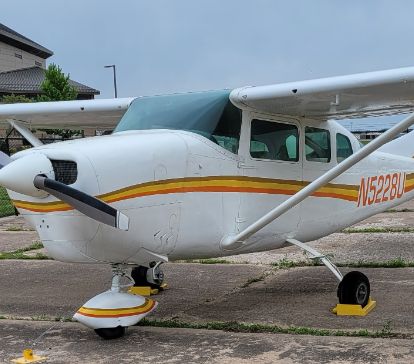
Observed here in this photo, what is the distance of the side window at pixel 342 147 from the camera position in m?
6.93

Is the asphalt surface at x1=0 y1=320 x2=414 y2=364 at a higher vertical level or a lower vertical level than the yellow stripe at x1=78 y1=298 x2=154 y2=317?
lower

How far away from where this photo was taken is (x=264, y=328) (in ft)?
17.5

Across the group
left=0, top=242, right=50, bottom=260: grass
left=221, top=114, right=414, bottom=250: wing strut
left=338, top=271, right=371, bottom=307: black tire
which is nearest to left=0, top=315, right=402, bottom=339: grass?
left=338, top=271, right=371, bottom=307: black tire

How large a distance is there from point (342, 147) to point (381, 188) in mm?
911

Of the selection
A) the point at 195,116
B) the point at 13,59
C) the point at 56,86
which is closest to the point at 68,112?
the point at 195,116

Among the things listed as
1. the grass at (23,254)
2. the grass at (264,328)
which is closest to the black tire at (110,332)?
the grass at (264,328)

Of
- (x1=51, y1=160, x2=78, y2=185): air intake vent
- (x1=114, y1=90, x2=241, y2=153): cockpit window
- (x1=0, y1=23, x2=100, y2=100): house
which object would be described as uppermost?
(x1=0, y1=23, x2=100, y2=100): house

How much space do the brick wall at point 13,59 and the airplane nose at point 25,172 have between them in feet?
226

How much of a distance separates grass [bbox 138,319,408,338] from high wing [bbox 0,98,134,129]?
2463 mm

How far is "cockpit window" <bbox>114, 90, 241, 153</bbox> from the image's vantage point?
5480mm

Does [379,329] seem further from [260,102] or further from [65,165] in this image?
[65,165]

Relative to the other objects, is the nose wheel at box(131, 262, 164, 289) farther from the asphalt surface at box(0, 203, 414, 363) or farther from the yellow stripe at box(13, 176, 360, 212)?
the yellow stripe at box(13, 176, 360, 212)

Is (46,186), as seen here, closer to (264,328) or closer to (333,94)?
(264,328)

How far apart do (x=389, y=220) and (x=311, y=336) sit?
7603 millimetres
